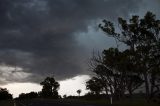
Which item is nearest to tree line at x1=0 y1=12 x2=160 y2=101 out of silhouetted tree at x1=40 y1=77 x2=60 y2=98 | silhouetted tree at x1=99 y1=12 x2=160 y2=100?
silhouetted tree at x1=99 y1=12 x2=160 y2=100

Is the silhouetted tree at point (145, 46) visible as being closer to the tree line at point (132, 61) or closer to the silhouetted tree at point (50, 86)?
Answer: the tree line at point (132, 61)

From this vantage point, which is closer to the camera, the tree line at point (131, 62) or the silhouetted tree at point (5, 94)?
the tree line at point (131, 62)

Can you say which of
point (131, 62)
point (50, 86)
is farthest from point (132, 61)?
point (50, 86)

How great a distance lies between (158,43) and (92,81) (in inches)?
982

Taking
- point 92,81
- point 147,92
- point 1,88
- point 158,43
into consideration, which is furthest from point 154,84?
point 1,88

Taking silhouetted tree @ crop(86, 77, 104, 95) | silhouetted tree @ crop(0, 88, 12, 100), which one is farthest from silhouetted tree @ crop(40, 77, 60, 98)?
silhouetted tree @ crop(86, 77, 104, 95)

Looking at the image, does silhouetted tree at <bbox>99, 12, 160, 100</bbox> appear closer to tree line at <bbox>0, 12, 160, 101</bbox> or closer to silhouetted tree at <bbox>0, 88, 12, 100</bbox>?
tree line at <bbox>0, 12, 160, 101</bbox>

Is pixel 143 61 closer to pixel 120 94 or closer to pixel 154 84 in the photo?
pixel 154 84

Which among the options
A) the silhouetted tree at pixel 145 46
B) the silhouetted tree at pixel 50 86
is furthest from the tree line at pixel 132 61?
the silhouetted tree at pixel 50 86

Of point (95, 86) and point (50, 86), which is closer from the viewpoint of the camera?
point (95, 86)

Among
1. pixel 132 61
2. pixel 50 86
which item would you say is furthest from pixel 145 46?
pixel 50 86

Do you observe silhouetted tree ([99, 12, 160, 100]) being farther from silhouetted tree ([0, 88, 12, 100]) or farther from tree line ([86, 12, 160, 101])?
silhouetted tree ([0, 88, 12, 100])

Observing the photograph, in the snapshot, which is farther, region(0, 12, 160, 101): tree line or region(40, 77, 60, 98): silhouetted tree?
region(40, 77, 60, 98): silhouetted tree

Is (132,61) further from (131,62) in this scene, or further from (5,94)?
(5,94)
